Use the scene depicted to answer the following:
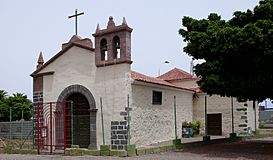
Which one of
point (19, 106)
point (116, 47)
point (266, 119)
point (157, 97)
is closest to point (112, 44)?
point (116, 47)

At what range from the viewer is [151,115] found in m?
19.0

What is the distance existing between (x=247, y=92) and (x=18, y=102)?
87.0ft

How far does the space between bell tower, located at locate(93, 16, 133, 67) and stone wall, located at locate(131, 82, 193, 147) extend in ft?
5.04

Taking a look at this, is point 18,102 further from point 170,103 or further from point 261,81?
point 261,81

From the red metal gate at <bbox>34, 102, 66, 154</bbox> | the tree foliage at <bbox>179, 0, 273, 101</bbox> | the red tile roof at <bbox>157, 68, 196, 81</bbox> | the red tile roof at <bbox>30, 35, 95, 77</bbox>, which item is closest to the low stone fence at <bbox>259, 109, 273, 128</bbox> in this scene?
the red tile roof at <bbox>157, 68, 196, 81</bbox>

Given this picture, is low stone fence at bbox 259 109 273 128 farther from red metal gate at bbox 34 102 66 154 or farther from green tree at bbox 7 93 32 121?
red metal gate at bbox 34 102 66 154

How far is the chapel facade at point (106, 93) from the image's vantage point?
16797 millimetres

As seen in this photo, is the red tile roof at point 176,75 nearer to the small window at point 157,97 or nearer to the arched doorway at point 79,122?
the small window at point 157,97

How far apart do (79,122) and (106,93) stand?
96.2 inches

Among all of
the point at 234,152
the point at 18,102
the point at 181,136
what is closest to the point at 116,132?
the point at 234,152

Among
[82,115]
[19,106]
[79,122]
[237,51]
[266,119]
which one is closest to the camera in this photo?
[237,51]

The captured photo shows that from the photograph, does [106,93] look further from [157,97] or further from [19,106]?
[19,106]

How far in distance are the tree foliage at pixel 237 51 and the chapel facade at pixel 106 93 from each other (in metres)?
3.19

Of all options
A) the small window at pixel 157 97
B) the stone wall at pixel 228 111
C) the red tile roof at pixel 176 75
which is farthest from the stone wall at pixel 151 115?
the red tile roof at pixel 176 75
